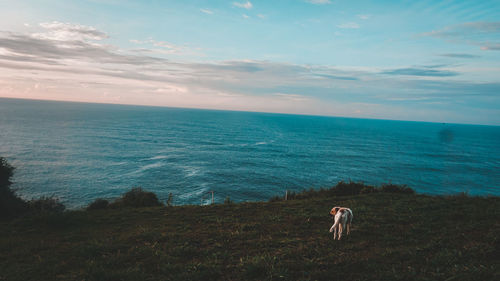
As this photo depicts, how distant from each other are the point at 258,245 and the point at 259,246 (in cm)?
13

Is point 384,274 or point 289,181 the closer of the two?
point 384,274

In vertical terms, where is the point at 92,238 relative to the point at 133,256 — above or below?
below

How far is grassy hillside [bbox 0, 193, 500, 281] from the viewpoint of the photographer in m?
8.59

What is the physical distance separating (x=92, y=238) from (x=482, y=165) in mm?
133524

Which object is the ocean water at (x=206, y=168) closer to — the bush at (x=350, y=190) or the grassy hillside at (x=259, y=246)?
the bush at (x=350, y=190)

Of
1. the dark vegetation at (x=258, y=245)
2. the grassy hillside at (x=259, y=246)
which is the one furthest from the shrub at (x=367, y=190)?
the grassy hillside at (x=259, y=246)

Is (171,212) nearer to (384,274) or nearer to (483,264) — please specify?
(384,274)

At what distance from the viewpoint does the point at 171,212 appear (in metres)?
19.3

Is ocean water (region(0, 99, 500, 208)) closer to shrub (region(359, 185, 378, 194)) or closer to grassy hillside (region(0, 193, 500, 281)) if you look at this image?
shrub (region(359, 185, 378, 194))

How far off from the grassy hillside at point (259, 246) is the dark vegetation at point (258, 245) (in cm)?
4

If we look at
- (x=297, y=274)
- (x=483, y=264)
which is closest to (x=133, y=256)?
(x=297, y=274)

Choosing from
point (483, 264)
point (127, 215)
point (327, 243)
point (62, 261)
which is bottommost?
point (127, 215)

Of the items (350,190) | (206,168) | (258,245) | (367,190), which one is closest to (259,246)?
(258,245)

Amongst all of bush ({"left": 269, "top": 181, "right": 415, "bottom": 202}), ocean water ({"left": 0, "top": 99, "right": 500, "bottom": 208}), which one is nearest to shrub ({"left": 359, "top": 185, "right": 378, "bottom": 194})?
bush ({"left": 269, "top": 181, "right": 415, "bottom": 202})
